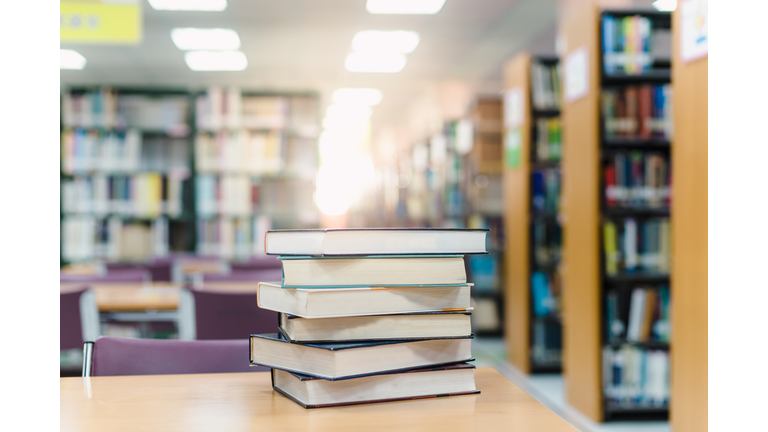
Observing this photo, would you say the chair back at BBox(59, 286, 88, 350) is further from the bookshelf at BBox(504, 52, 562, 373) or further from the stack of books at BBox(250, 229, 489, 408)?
the bookshelf at BBox(504, 52, 562, 373)

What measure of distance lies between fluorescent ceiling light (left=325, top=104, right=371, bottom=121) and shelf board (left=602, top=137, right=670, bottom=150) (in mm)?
7066

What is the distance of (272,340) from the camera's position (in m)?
0.96

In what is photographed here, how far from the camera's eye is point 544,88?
4414 millimetres

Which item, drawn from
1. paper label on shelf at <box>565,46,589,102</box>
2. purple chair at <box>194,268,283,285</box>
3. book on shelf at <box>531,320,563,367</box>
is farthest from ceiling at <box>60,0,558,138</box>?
purple chair at <box>194,268,283,285</box>

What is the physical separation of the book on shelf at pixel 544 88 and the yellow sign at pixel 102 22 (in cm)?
302

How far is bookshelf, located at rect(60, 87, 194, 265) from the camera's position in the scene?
5594 mm

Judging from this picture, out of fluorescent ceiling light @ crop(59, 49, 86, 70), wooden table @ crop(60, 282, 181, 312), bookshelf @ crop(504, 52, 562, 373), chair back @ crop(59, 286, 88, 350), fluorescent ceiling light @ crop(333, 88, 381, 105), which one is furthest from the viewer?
fluorescent ceiling light @ crop(333, 88, 381, 105)

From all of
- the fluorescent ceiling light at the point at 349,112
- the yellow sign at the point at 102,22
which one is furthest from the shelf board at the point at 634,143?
the fluorescent ceiling light at the point at 349,112

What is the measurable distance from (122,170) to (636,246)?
4.33m

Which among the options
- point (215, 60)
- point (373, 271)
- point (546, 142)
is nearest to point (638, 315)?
point (546, 142)

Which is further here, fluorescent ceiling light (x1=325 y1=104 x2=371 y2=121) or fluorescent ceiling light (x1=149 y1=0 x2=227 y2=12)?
fluorescent ceiling light (x1=325 y1=104 x2=371 y2=121)

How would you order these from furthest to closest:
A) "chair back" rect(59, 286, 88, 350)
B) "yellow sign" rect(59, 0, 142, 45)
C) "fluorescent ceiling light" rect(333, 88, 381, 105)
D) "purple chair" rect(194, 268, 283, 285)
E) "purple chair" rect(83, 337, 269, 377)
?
"fluorescent ceiling light" rect(333, 88, 381, 105), "yellow sign" rect(59, 0, 142, 45), "purple chair" rect(194, 268, 283, 285), "chair back" rect(59, 286, 88, 350), "purple chair" rect(83, 337, 269, 377)
